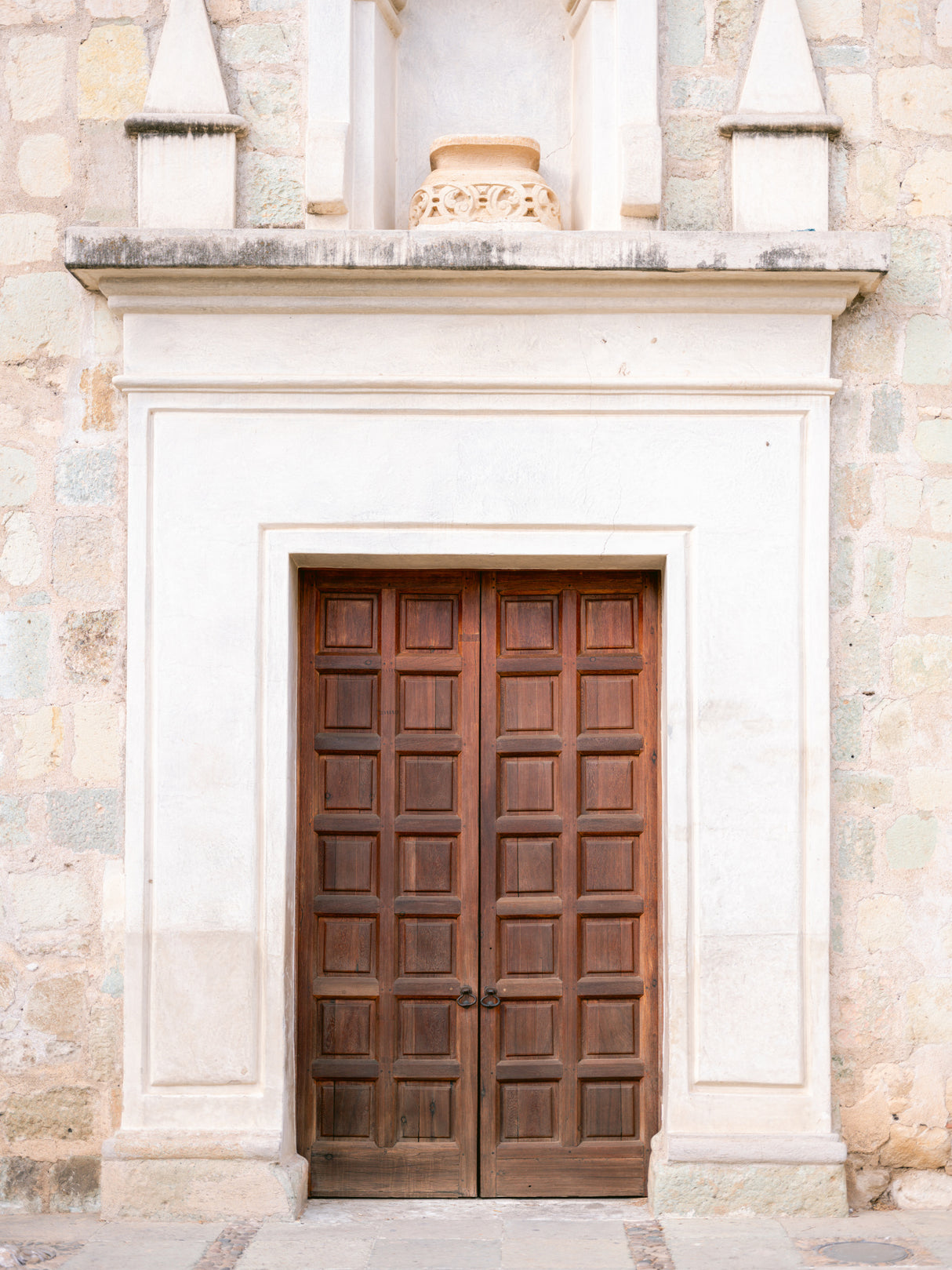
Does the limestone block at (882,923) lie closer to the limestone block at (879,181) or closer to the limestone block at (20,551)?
the limestone block at (879,181)

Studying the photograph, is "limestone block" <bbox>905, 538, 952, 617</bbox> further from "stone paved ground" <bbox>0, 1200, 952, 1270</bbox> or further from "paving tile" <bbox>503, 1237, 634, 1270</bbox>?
"paving tile" <bbox>503, 1237, 634, 1270</bbox>

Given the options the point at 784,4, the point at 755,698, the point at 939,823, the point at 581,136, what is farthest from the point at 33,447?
the point at 939,823

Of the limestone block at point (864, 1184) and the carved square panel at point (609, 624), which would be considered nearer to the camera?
the limestone block at point (864, 1184)

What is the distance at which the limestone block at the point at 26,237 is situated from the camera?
4.47 meters

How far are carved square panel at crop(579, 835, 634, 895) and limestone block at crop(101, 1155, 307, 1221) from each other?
4.86ft

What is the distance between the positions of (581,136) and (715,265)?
3.05 feet

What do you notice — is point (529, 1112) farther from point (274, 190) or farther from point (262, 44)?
point (262, 44)

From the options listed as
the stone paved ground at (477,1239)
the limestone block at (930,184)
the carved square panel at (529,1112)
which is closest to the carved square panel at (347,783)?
the carved square panel at (529,1112)

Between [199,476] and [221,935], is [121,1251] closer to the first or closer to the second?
[221,935]

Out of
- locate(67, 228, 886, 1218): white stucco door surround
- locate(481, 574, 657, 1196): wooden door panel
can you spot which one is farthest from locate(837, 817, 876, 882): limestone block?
locate(481, 574, 657, 1196): wooden door panel

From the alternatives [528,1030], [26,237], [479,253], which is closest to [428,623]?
[479,253]

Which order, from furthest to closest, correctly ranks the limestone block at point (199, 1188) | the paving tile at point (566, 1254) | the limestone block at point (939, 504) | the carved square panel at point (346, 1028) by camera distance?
the carved square panel at point (346, 1028) < the limestone block at point (939, 504) < the limestone block at point (199, 1188) < the paving tile at point (566, 1254)

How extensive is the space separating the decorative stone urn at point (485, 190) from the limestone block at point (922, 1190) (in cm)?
367

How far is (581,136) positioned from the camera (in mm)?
4727
